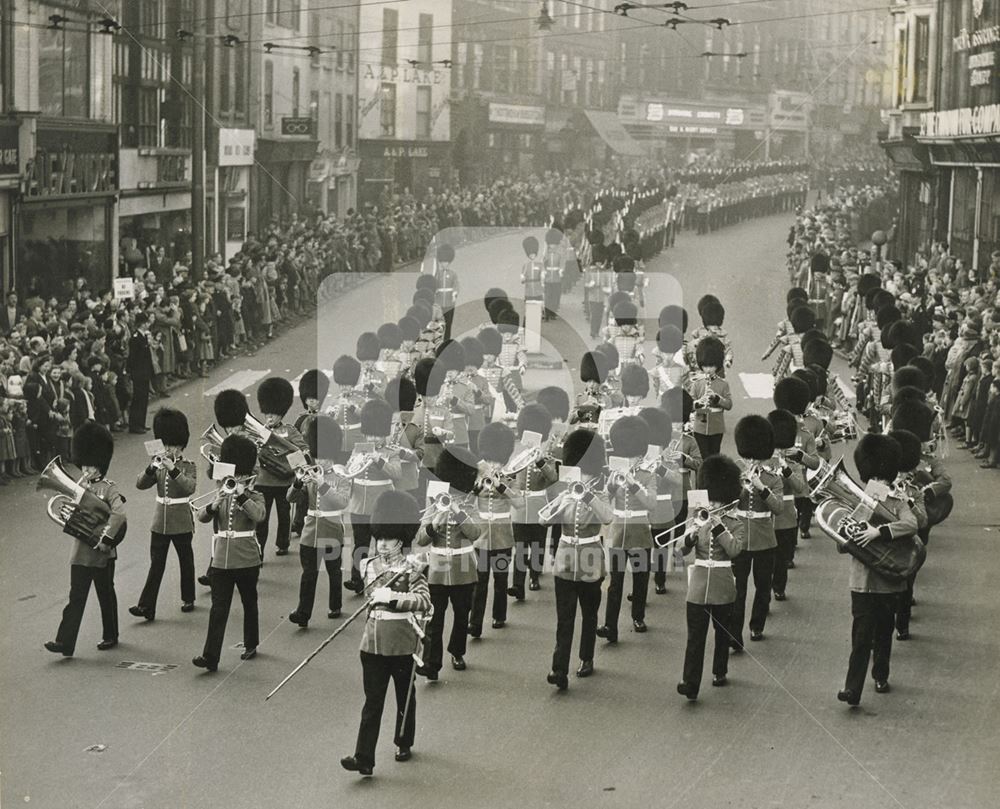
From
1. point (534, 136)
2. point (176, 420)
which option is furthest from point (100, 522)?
point (534, 136)

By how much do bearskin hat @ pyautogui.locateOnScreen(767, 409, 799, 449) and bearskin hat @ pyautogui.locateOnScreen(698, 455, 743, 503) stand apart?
5.27 ft

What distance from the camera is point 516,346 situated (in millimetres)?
17078

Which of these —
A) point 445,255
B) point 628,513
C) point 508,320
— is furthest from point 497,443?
point 445,255

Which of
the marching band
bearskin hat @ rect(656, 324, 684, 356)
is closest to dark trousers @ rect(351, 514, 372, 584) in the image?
the marching band

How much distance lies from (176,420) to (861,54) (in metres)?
34.9

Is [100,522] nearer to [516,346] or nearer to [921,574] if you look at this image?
[921,574]

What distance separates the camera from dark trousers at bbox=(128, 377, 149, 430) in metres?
18.2

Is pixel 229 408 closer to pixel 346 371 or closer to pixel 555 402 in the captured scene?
pixel 346 371

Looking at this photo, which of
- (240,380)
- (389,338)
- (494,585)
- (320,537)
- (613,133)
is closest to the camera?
(320,537)

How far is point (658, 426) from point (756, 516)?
1210mm

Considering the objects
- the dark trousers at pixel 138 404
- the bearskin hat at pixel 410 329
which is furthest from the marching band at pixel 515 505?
the dark trousers at pixel 138 404

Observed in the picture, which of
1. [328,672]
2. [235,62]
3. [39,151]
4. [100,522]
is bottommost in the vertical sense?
[328,672]

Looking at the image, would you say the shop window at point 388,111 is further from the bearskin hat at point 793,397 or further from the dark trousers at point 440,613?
the dark trousers at point 440,613

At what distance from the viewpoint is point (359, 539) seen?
39.0ft
